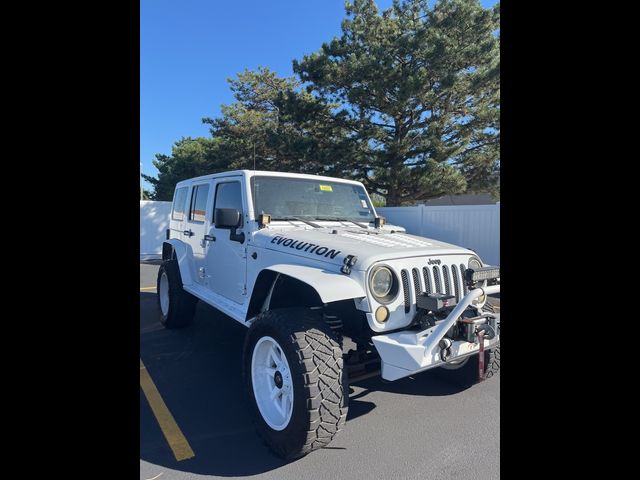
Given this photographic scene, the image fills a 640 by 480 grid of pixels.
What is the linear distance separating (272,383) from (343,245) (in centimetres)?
113

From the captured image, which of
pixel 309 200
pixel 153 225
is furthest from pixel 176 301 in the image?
pixel 153 225

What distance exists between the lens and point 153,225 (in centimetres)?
1446

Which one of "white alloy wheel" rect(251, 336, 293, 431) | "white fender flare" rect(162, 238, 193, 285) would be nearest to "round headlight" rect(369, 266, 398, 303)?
"white alloy wheel" rect(251, 336, 293, 431)

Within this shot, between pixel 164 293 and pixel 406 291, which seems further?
pixel 164 293

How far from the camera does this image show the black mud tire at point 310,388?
2.19 meters

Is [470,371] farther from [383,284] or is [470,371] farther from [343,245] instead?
[343,245]

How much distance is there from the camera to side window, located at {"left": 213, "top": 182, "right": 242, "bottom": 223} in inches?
150

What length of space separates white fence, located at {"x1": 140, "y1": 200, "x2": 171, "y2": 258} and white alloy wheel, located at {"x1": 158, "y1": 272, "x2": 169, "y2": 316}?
32.0 feet
